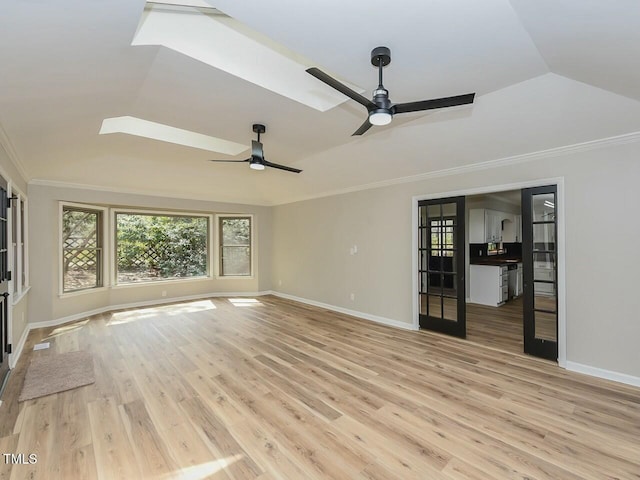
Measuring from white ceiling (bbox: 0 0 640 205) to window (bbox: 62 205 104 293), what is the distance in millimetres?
1192

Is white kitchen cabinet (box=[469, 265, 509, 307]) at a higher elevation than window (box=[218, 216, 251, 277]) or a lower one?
lower

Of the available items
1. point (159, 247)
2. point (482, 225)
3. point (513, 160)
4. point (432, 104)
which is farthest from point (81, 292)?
point (482, 225)

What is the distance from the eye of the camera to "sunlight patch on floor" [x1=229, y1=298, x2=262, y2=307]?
22.1ft

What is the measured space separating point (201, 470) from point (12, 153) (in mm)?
4287

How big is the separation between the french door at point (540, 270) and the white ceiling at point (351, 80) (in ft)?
2.25

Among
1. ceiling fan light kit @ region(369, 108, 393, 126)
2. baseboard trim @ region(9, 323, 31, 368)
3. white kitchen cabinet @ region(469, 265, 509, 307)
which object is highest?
ceiling fan light kit @ region(369, 108, 393, 126)

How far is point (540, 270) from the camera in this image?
368 centimetres

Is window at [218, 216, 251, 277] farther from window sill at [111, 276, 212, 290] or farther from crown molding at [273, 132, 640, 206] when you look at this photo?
crown molding at [273, 132, 640, 206]

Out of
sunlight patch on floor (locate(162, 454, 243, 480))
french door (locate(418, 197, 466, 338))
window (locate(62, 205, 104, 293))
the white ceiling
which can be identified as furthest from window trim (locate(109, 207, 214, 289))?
sunlight patch on floor (locate(162, 454, 243, 480))

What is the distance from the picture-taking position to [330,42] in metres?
2.06

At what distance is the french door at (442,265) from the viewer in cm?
445

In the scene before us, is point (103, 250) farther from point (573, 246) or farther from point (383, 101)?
point (573, 246)

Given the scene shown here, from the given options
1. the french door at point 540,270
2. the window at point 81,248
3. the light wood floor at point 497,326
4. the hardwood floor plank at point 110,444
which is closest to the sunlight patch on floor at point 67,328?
the window at point 81,248

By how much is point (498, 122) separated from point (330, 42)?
2.34 metres
